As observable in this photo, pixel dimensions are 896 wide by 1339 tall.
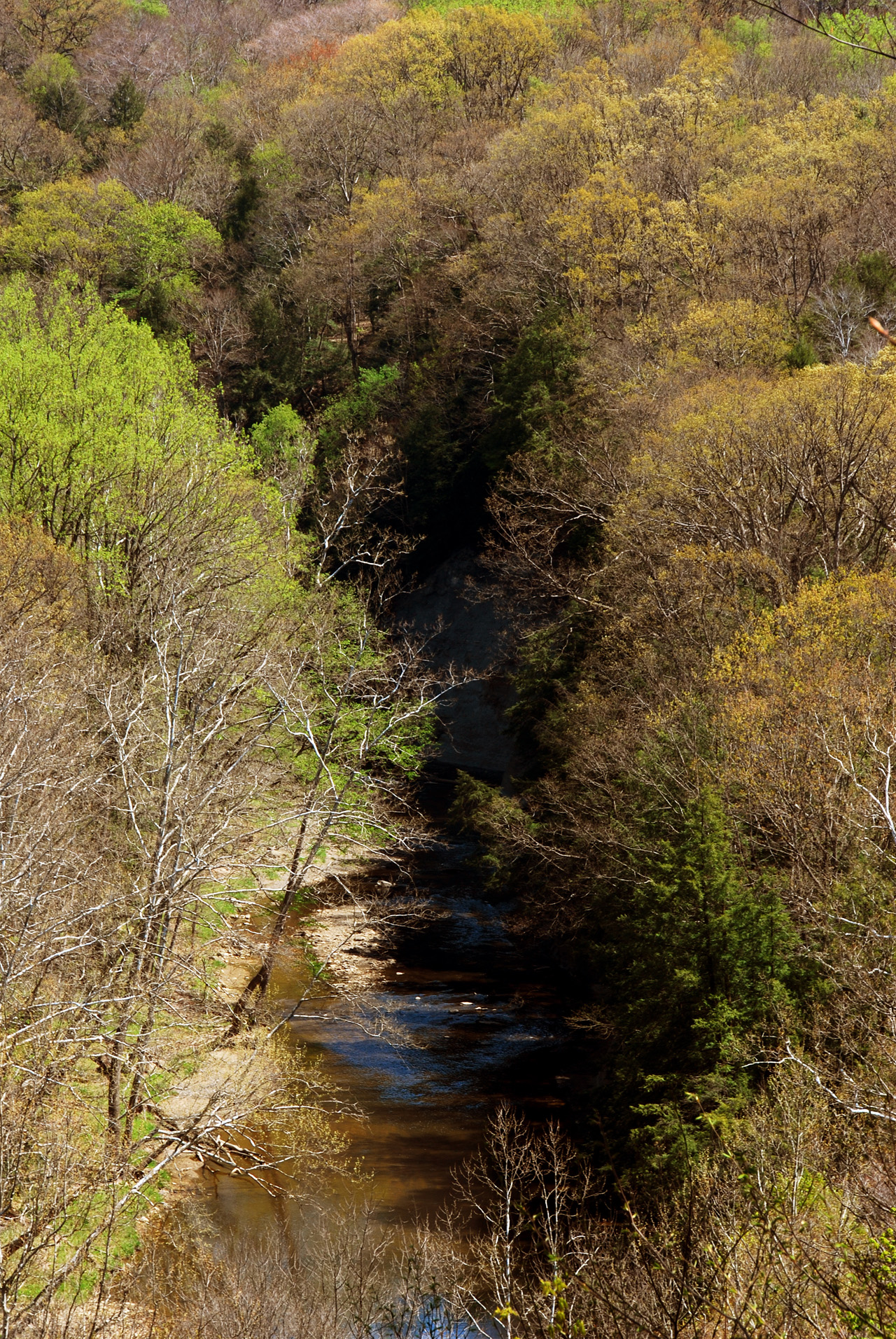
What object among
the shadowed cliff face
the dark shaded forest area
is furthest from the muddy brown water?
the shadowed cliff face

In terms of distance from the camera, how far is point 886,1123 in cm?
1080

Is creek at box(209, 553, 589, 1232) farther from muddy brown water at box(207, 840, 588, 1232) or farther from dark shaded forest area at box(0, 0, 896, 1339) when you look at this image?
dark shaded forest area at box(0, 0, 896, 1339)

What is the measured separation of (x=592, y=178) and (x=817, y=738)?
1077 inches

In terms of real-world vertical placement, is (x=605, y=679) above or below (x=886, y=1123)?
below

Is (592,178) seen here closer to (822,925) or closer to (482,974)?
(482,974)

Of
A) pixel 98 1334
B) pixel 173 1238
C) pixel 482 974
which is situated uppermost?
pixel 98 1334

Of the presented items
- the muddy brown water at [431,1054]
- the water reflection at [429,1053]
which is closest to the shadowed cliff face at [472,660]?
the muddy brown water at [431,1054]

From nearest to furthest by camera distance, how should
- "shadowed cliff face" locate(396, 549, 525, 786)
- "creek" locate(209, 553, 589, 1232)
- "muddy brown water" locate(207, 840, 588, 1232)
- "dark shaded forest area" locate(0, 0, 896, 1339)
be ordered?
"dark shaded forest area" locate(0, 0, 896, 1339) → "muddy brown water" locate(207, 840, 588, 1232) → "creek" locate(209, 553, 589, 1232) → "shadowed cliff face" locate(396, 549, 525, 786)

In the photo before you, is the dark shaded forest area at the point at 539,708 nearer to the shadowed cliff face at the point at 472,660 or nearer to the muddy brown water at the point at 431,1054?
the muddy brown water at the point at 431,1054

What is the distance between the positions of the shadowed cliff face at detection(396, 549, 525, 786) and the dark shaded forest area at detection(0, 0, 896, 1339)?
1.92 metres

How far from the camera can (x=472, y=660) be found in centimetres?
4278

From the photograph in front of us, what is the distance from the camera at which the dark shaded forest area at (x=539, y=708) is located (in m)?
11.9

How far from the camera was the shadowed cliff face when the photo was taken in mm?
40594

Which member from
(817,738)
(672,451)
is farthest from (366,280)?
(817,738)
